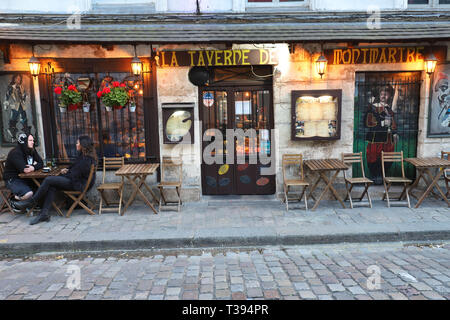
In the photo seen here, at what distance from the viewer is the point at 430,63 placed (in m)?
6.38

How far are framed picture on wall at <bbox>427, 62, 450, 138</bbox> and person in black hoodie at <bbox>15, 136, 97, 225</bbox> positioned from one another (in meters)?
6.99

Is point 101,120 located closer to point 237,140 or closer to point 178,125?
point 178,125

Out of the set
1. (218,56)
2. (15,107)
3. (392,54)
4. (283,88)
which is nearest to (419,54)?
(392,54)

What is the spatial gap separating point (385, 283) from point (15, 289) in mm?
4270

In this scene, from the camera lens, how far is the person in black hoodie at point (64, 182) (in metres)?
5.91

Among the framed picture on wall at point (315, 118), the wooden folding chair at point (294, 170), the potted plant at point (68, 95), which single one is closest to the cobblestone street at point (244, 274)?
the wooden folding chair at point (294, 170)

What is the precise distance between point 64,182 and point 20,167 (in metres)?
0.89

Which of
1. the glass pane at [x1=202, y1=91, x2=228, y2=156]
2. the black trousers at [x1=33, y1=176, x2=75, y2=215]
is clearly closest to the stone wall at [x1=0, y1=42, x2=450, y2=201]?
the glass pane at [x1=202, y1=91, x2=228, y2=156]

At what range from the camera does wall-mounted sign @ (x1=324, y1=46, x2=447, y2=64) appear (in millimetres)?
6586

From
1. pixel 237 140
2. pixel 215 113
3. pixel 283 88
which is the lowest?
pixel 237 140

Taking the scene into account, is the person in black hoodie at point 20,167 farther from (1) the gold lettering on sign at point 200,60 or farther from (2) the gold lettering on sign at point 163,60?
(1) the gold lettering on sign at point 200,60

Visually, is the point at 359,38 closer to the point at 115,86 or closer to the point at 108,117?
the point at 115,86

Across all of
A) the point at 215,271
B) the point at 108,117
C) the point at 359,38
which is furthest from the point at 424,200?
the point at 108,117

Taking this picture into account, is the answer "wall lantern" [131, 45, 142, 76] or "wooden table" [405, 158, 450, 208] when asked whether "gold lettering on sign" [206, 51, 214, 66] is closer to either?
"wall lantern" [131, 45, 142, 76]
